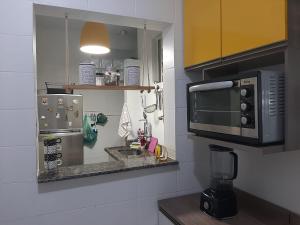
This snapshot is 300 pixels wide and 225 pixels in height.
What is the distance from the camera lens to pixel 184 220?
3.97ft

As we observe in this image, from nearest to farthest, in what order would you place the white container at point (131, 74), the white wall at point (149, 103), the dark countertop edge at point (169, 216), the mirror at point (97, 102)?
the dark countertop edge at point (169, 216) → the white container at point (131, 74) → the mirror at point (97, 102) → the white wall at point (149, 103)

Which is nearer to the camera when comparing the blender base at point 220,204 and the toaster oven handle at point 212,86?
the toaster oven handle at point 212,86

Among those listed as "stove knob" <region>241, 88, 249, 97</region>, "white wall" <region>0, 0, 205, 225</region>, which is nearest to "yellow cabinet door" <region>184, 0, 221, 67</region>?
"white wall" <region>0, 0, 205, 225</region>

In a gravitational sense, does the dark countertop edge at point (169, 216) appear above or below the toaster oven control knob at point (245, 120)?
below

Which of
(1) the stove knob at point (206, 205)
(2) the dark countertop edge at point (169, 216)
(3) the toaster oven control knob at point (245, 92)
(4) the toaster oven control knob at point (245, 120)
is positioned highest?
(3) the toaster oven control knob at point (245, 92)

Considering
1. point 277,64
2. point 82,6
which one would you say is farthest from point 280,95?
point 82,6

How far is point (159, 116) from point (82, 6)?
1278 millimetres

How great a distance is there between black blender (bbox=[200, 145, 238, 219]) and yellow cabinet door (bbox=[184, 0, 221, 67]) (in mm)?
511

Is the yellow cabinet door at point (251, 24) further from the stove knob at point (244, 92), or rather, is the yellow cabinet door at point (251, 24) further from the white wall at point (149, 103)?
the white wall at point (149, 103)

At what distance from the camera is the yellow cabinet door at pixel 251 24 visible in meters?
0.87

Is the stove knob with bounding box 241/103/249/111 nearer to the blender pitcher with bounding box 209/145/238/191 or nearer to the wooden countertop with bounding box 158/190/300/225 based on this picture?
the blender pitcher with bounding box 209/145/238/191

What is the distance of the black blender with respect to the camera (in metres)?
1.22

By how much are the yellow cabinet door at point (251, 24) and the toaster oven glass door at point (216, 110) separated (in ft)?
0.64

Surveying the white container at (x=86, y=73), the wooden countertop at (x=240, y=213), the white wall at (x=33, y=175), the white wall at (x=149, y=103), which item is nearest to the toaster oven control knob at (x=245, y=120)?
the wooden countertop at (x=240, y=213)
